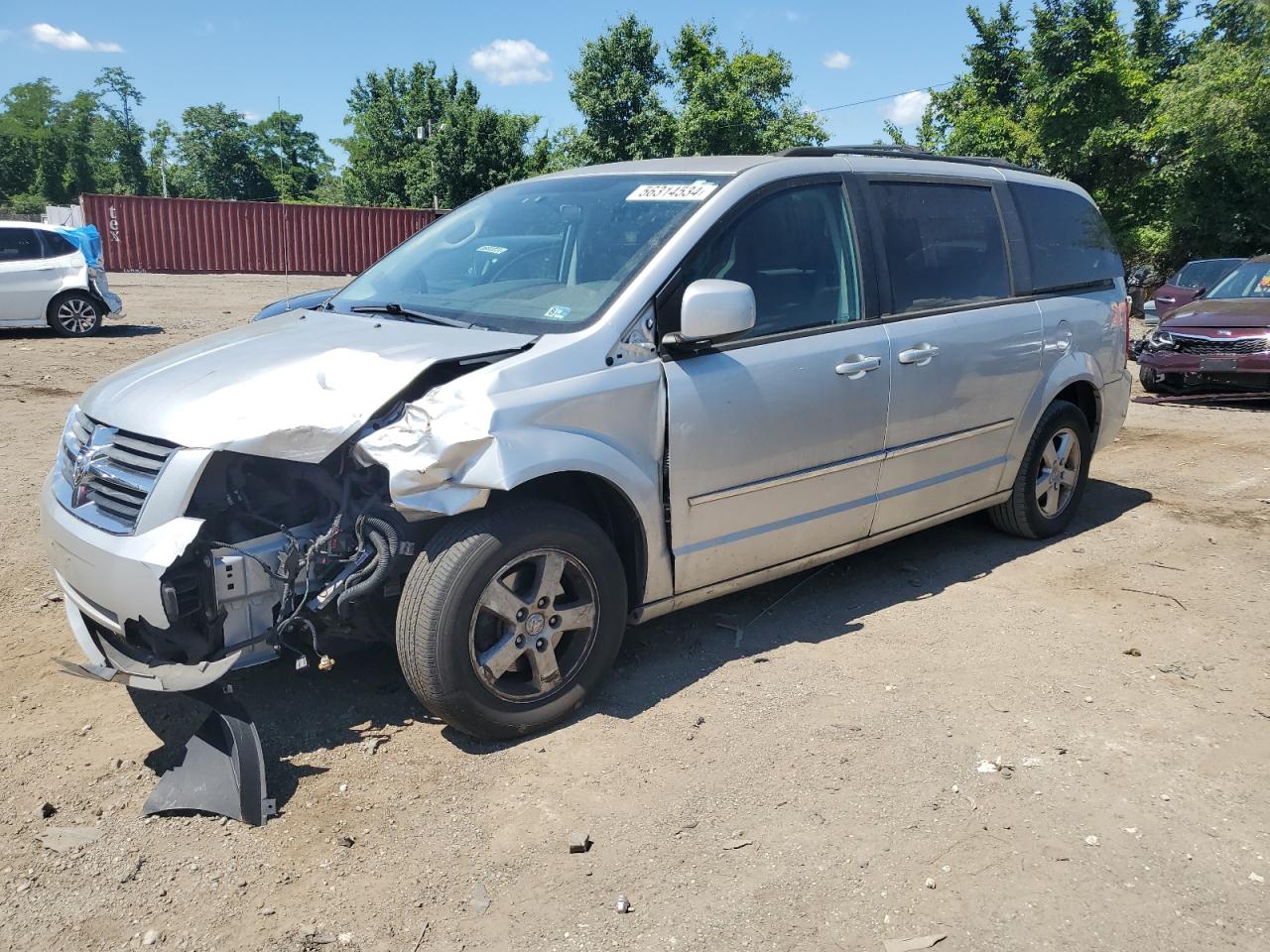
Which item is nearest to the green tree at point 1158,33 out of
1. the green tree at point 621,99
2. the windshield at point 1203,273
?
the green tree at point 621,99

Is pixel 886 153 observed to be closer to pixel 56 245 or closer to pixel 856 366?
pixel 856 366

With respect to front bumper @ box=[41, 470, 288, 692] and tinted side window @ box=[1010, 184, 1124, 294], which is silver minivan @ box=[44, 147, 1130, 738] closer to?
front bumper @ box=[41, 470, 288, 692]

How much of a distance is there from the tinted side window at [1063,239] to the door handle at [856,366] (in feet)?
5.15

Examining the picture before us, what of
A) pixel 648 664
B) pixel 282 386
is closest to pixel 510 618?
pixel 648 664

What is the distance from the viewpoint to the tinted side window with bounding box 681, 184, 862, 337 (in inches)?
158

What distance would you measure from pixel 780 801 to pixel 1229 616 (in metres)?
2.78

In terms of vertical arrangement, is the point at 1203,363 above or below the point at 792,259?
below

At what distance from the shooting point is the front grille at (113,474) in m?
3.28

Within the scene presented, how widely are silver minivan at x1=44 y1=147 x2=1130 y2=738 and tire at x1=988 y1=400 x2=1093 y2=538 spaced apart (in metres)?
0.68

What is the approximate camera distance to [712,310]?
12.0 ft

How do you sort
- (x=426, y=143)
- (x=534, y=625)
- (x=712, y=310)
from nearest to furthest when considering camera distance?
(x=534, y=625) → (x=712, y=310) → (x=426, y=143)

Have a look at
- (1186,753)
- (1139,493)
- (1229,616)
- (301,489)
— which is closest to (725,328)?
(301,489)

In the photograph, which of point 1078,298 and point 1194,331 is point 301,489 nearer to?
point 1078,298

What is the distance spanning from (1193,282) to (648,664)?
49.9 feet
